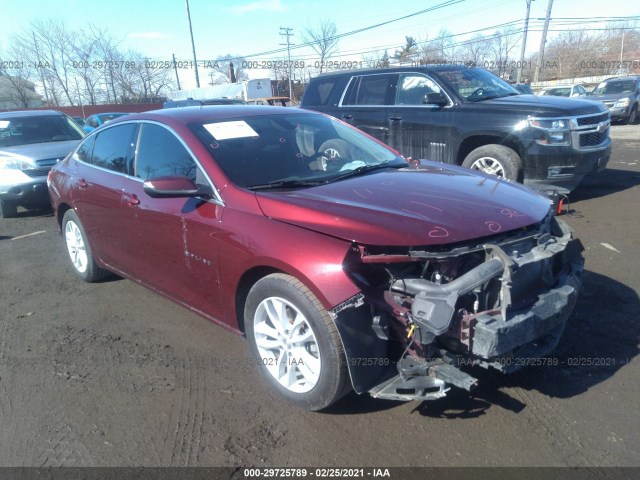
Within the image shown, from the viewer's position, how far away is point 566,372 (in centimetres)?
320

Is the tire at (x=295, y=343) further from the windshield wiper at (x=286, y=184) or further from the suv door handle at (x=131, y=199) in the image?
the suv door handle at (x=131, y=199)

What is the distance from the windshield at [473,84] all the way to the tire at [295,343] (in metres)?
5.58

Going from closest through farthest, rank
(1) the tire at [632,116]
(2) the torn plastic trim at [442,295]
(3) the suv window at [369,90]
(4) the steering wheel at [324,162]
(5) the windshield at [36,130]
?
(2) the torn plastic trim at [442,295] < (4) the steering wheel at [324,162] < (3) the suv window at [369,90] < (5) the windshield at [36,130] < (1) the tire at [632,116]

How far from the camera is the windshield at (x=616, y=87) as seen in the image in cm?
→ 1956

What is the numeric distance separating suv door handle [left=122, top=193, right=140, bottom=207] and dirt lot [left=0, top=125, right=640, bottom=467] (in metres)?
1.01

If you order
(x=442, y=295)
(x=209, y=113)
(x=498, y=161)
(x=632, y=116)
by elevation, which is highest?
(x=209, y=113)

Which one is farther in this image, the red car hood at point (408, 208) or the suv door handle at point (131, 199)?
the suv door handle at point (131, 199)

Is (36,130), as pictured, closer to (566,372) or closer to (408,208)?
(408,208)

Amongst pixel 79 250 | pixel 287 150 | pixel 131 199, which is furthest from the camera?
pixel 79 250

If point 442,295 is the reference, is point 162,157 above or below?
above

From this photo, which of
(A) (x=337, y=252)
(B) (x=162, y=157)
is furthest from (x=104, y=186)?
(A) (x=337, y=252)

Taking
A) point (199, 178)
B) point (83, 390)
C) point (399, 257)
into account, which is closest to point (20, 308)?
point (83, 390)

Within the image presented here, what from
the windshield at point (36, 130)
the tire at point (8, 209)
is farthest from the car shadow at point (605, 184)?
the tire at point (8, 209)

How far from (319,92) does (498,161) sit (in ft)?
11.4
